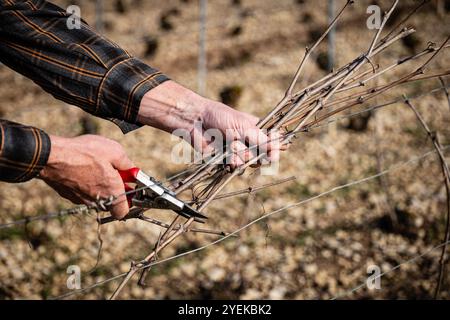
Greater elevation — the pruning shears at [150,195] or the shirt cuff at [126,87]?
the shirt cuff at [126,87]

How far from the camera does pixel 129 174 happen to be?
1.44m

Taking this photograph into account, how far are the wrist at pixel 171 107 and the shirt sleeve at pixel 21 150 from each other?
0.40m

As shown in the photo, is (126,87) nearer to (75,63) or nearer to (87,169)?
(75,63)

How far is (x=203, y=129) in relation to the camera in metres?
1.71

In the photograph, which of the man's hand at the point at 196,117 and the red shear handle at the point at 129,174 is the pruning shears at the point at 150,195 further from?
the man's hand at the point at 196,117

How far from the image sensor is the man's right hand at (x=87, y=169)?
134 centimetres

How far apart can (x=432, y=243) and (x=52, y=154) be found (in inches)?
105

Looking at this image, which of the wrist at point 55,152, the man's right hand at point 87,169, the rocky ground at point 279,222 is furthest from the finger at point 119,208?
the rocky ground at point 279,222

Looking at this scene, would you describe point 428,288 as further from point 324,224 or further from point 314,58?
point 314,58

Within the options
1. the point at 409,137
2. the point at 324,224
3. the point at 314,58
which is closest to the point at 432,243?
the point at 324,224

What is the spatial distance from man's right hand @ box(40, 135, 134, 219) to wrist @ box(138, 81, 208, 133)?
277 millimetres

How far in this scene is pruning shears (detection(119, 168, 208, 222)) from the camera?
1441mm

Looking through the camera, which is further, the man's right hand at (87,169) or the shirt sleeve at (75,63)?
the shirt sleeve at (75,63)
